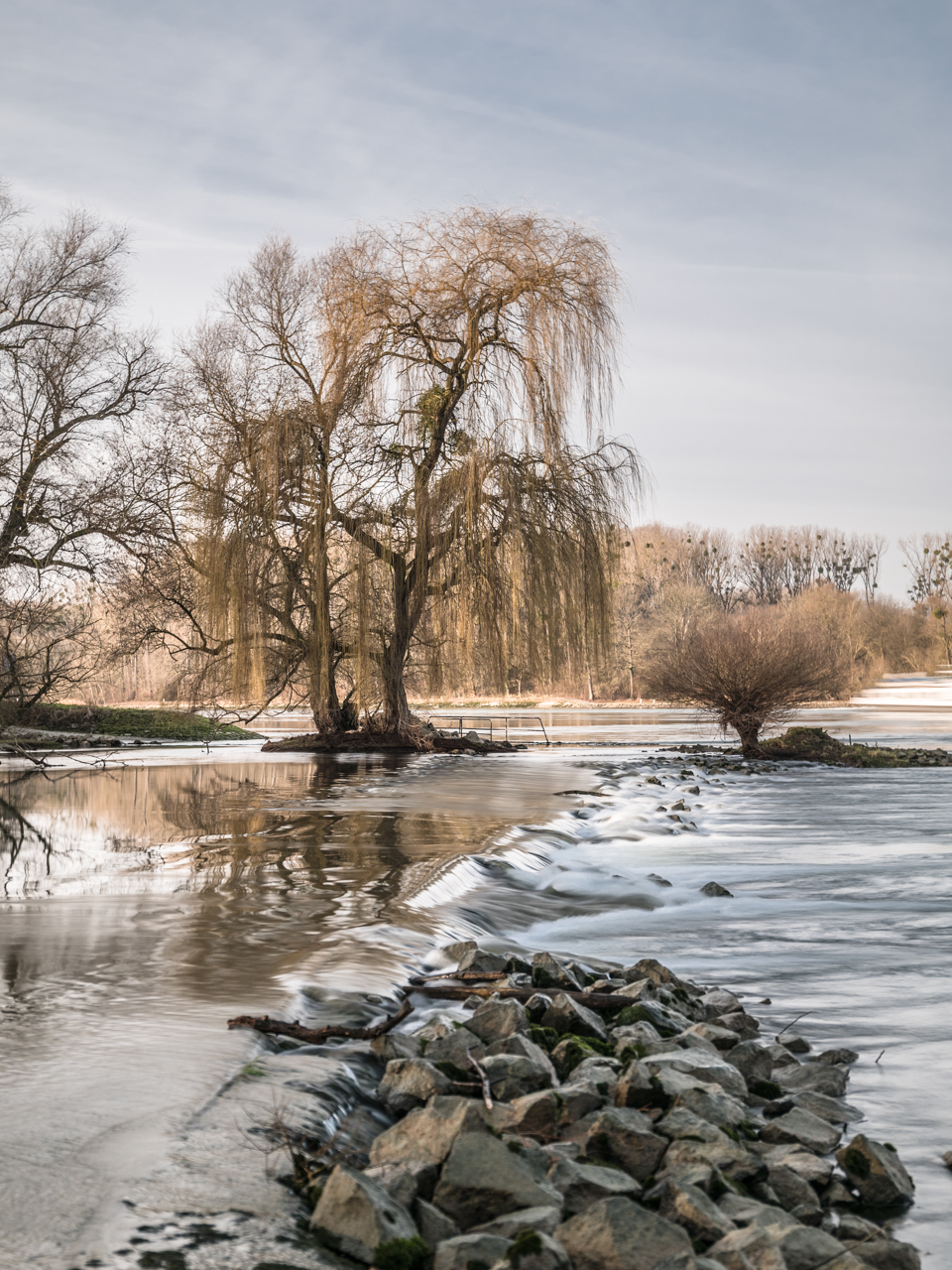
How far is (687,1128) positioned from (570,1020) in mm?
1202

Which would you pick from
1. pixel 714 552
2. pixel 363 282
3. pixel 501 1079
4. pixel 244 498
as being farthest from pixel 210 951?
pixel 714 552

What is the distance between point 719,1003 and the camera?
5152 mm

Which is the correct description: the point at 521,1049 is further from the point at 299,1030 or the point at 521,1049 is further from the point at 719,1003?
the point at 719,1003

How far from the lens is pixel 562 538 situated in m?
19.8

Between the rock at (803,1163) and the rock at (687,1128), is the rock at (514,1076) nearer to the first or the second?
the rock at (687,1128)

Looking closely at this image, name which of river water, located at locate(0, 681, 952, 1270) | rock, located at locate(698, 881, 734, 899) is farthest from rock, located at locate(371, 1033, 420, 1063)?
rock, located at locate(698, 881, 734, 899)

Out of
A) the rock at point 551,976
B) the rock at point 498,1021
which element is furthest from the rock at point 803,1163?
the rock at point 551,976

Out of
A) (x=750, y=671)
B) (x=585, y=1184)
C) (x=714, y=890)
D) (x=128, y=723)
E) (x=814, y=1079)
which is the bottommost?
(x=714, y=890)

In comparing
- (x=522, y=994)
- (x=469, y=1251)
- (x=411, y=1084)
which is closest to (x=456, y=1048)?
(x=411, y=1084)

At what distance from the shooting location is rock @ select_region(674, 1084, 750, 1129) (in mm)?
3570

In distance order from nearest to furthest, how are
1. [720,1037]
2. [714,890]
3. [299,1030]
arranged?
[299,1030], [720,1037], [714,890]

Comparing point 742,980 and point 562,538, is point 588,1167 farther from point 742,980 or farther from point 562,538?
point 562,538

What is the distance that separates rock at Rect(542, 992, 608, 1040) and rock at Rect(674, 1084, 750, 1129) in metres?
0.87

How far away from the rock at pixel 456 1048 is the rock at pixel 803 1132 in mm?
1086
